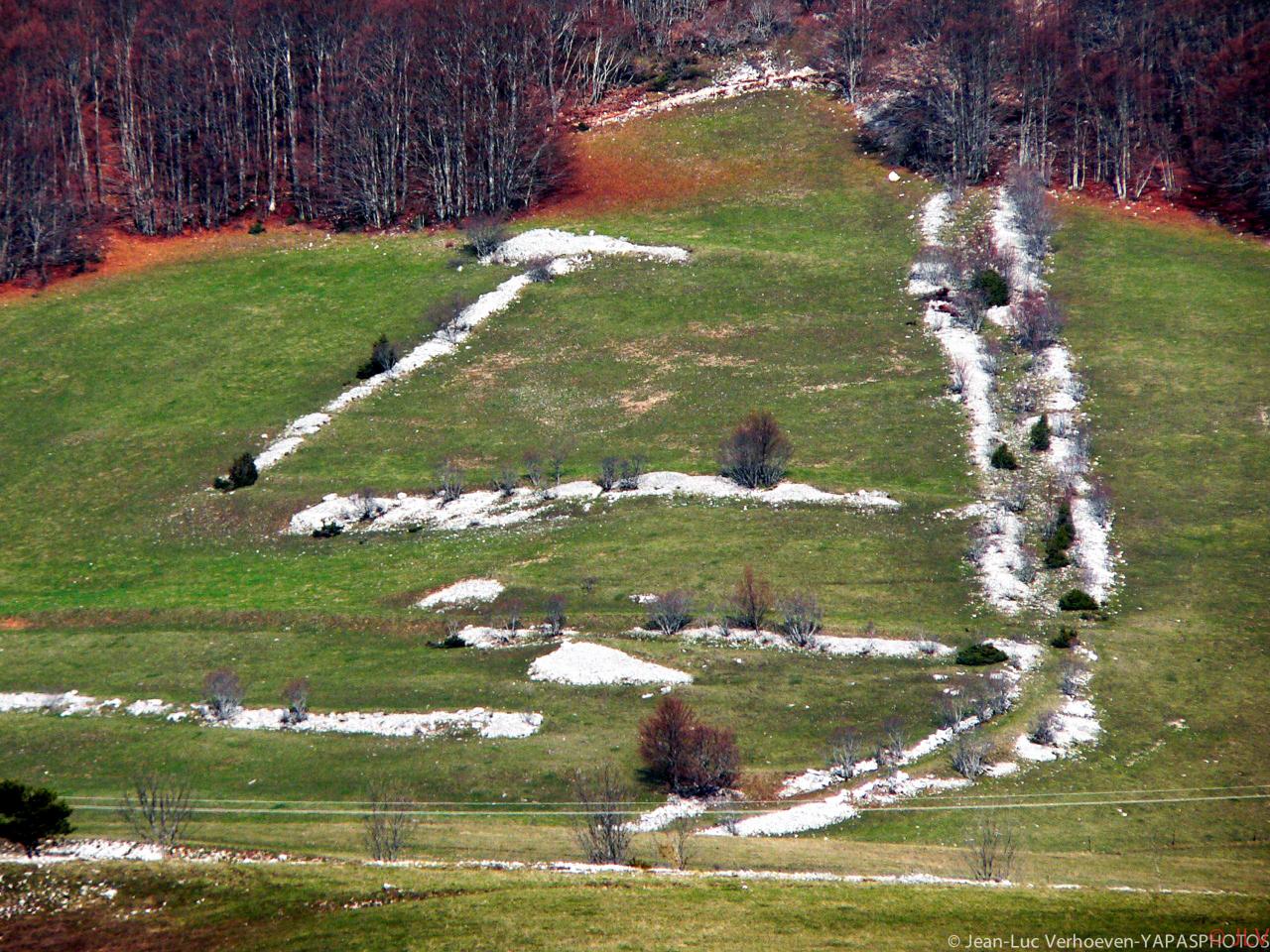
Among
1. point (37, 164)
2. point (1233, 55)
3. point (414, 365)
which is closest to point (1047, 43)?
point (1233, 55)

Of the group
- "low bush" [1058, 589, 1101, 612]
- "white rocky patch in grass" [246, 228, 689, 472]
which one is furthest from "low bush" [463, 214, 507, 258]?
"low bush" [1058, 589, 1101, 612]

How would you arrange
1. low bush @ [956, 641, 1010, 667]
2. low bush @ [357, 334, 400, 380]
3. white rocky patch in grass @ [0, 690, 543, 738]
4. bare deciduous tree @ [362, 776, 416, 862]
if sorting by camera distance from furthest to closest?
low bush @ [357, 334, 400, 380]
low bush @ [956, 641, 1010, 667]
white rocky patch in grass @ [0, 690, 543, 738]
bare deciduous tree @ [362, 776, 416, 862]

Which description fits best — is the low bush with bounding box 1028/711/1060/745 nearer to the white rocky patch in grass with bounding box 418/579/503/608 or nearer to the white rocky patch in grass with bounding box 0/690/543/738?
the white rocky patch in grass with bounding box 0/690/543/738

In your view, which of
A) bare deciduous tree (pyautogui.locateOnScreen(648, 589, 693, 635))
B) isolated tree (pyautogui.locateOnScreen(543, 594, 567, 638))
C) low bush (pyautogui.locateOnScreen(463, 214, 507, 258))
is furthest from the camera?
low bush (pyautogui.locateOnScreen(463, 214, 507, 258))

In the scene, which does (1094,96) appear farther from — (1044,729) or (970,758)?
(970,758)

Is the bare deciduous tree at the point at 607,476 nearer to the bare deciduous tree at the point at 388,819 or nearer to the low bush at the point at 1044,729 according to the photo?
the bare deciduous tree at the point at 388,819

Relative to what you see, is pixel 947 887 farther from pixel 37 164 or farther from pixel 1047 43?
pixel 37 164
